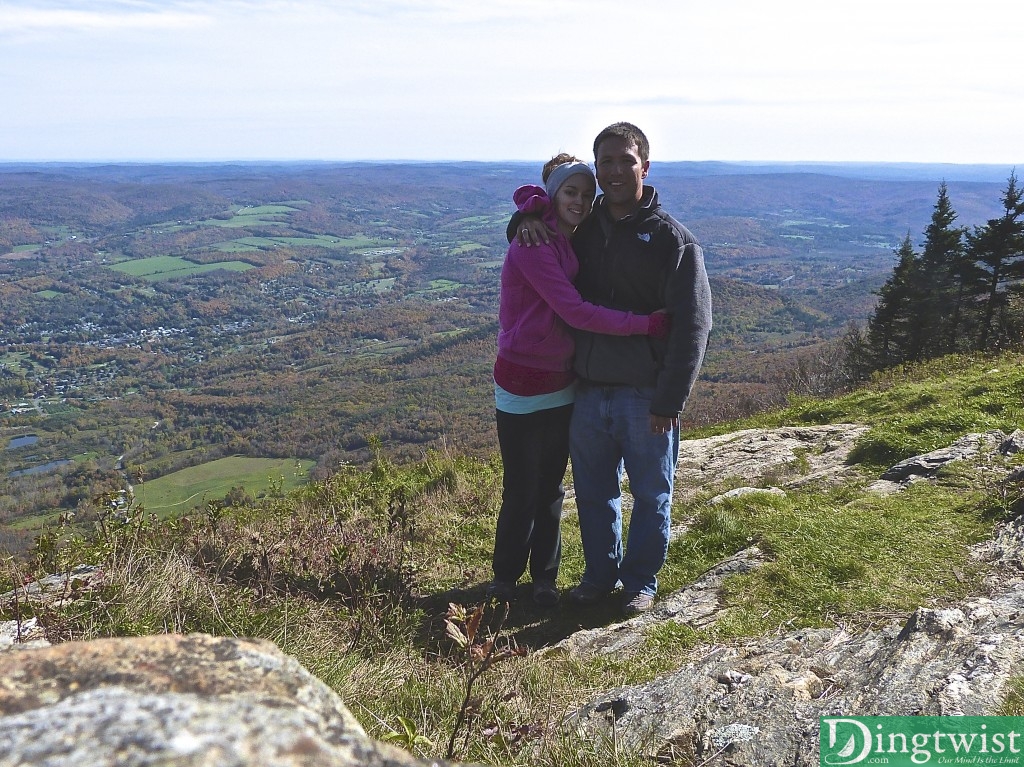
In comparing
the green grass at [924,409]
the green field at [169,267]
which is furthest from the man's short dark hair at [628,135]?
the green field at [169,267]

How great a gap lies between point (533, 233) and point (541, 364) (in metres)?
0.66

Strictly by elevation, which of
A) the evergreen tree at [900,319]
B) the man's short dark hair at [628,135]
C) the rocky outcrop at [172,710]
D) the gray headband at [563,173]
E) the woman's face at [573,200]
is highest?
the man's short dark hair at [628,135]

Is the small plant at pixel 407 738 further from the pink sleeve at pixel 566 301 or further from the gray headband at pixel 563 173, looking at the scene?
the gray headband at pixel 563 173

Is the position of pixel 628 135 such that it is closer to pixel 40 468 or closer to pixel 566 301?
Answer: pixel 566 301

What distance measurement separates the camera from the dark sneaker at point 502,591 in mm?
3727

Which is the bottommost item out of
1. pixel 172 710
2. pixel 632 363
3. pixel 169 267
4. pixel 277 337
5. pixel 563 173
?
pixel 277 337

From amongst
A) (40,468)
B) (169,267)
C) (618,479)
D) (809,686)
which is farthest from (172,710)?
(169,267)

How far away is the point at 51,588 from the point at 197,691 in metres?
2.60

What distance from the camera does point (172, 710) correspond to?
95 cm

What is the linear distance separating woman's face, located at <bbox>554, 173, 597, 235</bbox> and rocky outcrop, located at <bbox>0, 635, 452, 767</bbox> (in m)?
2.50

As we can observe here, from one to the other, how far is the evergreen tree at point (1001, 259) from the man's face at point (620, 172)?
65.7 ft

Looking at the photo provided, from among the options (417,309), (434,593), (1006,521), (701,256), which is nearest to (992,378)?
(1006,521)

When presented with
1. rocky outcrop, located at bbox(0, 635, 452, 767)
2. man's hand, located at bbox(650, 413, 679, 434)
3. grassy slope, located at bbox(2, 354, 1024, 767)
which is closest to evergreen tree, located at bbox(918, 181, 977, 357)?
grassy slope, located at bbox(2, 354, 1024, 767)

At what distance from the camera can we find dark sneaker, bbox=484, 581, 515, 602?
3.73 metres
